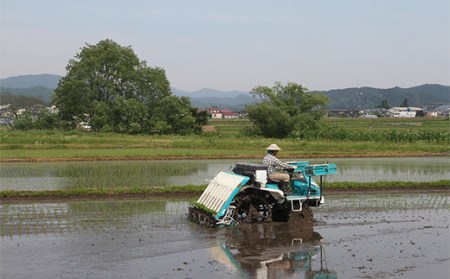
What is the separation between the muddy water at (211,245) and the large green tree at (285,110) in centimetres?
3581

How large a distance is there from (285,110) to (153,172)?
108 ft

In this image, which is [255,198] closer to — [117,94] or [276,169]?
[276,169]

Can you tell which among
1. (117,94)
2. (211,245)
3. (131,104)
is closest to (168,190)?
(211,245)

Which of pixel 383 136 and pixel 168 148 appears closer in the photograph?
pixel 168 148

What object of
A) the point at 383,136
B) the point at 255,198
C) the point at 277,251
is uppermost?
the point at 255,198

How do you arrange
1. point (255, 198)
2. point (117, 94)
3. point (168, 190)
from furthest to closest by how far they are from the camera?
point (117, 94) < point (168, 190) < point (255, 198)

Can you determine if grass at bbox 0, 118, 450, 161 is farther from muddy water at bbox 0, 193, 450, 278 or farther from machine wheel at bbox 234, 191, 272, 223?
machine wheel at bbox 234, 191, 272, 223

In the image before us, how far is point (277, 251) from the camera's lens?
998 centimetres

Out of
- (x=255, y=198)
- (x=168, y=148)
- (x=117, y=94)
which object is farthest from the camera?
(x=117, y=94)

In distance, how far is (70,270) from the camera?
28.0 feet

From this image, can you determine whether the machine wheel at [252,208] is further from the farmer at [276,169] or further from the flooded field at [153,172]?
the flooded field at [153,172]

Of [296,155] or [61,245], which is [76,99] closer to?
[296,155]

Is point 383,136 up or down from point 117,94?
down

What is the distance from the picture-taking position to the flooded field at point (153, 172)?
1947cm
